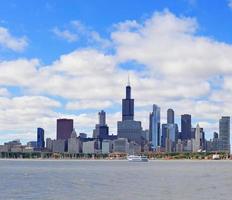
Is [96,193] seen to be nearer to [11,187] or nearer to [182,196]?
[182,196]

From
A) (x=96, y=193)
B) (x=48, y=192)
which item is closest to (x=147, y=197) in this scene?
(x=96, y=193)

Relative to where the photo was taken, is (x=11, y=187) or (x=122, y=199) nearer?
(x=122, y=199)

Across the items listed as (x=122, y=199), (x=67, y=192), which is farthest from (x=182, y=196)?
(x=67, y=192)

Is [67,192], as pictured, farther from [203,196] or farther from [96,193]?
[203,196]

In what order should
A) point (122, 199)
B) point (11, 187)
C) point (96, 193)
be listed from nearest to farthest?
point (122, 199), point (96, 193), point (11, 187)

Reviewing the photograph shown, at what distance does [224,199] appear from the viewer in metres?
84.4

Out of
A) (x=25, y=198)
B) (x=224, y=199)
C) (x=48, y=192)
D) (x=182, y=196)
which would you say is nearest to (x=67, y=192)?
(x=48, y=192)

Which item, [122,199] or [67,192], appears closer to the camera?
[122,199]

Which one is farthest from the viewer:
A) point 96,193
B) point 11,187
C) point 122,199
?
point 11,187

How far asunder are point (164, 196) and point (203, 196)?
558 centimetres

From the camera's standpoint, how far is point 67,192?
311 feet

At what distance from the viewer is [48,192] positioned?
94.4m

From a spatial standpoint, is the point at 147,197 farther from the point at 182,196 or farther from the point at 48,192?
the point at 48,192

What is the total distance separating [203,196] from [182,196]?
305 centimetres
